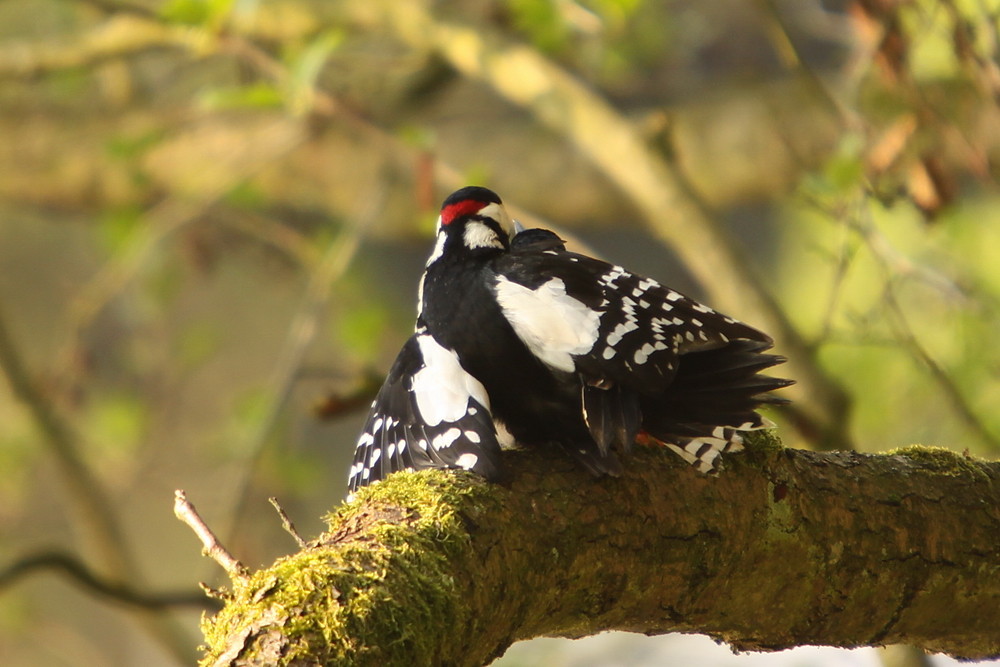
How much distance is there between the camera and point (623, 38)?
3100mm

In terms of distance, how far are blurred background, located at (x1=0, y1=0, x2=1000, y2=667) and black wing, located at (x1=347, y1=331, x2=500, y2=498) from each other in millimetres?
497

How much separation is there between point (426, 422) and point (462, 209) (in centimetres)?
29

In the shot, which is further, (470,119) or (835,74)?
(470,119)

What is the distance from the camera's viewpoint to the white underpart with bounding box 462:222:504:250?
1.16 metres

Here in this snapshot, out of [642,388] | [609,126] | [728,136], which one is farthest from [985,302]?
[642,388]

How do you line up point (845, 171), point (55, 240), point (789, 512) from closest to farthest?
point (789, 512)
point (845, 171)
point (55, 240)

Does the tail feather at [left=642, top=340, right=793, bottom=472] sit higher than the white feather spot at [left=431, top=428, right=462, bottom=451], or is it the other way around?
the white feather spot at [left=431, top=428, right=462, bottom=451]

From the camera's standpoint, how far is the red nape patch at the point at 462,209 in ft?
3.88

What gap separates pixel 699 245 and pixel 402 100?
1313mm

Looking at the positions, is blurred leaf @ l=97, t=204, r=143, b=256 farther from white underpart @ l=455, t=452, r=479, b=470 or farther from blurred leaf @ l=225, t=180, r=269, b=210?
white underpart @ l=455, t=452, r=479, b=470

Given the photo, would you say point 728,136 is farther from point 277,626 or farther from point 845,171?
point 277,626

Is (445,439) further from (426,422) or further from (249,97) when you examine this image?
(249,97)

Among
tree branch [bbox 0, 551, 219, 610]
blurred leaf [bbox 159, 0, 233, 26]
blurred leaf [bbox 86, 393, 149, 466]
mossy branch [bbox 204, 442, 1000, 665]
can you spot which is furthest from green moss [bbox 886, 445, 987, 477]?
blurred leaf [bbox 86, 393, 149, 466]

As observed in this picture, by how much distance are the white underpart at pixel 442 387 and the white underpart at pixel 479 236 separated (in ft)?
0.44
